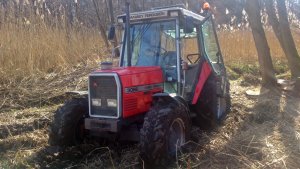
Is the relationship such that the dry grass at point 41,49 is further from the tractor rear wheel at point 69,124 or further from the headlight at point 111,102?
the headlight at point 111,102

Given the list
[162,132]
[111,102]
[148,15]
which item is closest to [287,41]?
[148,15]

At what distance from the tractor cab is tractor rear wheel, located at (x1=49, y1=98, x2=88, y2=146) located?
81 cm

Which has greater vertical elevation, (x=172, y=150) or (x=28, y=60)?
(x=28, y=60)

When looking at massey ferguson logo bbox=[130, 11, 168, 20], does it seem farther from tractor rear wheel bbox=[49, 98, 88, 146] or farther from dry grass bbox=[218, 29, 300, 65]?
dry grass bbox=[218, 29, 300, 65]

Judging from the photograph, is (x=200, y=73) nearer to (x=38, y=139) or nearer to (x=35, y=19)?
(x=38, y=139)

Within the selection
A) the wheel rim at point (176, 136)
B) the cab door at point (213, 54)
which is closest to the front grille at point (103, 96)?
the wheel rim at point (176, 136)

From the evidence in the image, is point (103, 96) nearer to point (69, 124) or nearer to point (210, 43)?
point (69, 124)

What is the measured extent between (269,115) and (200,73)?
1.57 metres

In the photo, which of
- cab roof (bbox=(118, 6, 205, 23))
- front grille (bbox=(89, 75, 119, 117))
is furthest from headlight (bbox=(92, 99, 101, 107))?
cab roof (bbox=(118, 6, 205, 23))

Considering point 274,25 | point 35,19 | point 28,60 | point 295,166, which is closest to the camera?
point 295,166

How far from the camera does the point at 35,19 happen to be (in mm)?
9461

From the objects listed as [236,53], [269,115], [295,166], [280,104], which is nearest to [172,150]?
[295,166]

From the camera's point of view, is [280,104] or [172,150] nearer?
[172,150]

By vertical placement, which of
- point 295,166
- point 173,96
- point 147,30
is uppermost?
point 147,30
